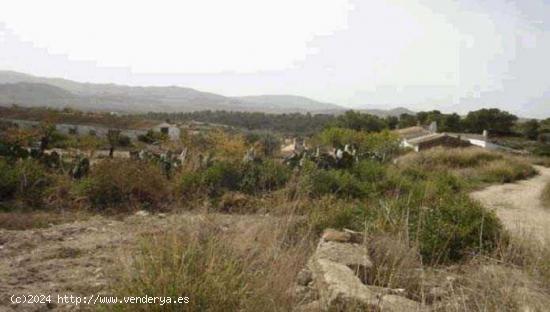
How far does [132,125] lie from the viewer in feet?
180

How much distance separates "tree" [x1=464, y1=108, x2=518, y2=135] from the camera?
53312mm

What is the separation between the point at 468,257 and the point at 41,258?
4.78 m

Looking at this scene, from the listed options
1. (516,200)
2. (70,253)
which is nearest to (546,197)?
(516,200)

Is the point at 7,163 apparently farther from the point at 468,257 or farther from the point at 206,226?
the point at 468,257

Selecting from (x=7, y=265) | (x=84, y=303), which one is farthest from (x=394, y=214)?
(x=7, y=265)

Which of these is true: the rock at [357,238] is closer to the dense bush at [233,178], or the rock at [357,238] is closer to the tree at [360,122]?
the dense bush at [233,178]

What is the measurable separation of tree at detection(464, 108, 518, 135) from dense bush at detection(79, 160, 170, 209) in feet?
162

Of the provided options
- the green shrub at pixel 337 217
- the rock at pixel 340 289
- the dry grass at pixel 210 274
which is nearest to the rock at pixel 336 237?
the green shrub at pixel 337 217

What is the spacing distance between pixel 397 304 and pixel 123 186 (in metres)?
6.79

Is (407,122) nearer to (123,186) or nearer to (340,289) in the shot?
(123,186)

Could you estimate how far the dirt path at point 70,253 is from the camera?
409 cm

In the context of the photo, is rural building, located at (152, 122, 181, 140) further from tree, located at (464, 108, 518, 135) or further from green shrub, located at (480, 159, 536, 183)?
tree, located at (464, 108, 518, 135)

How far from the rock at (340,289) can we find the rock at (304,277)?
0.05 meters

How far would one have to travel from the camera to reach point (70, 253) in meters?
5.55
